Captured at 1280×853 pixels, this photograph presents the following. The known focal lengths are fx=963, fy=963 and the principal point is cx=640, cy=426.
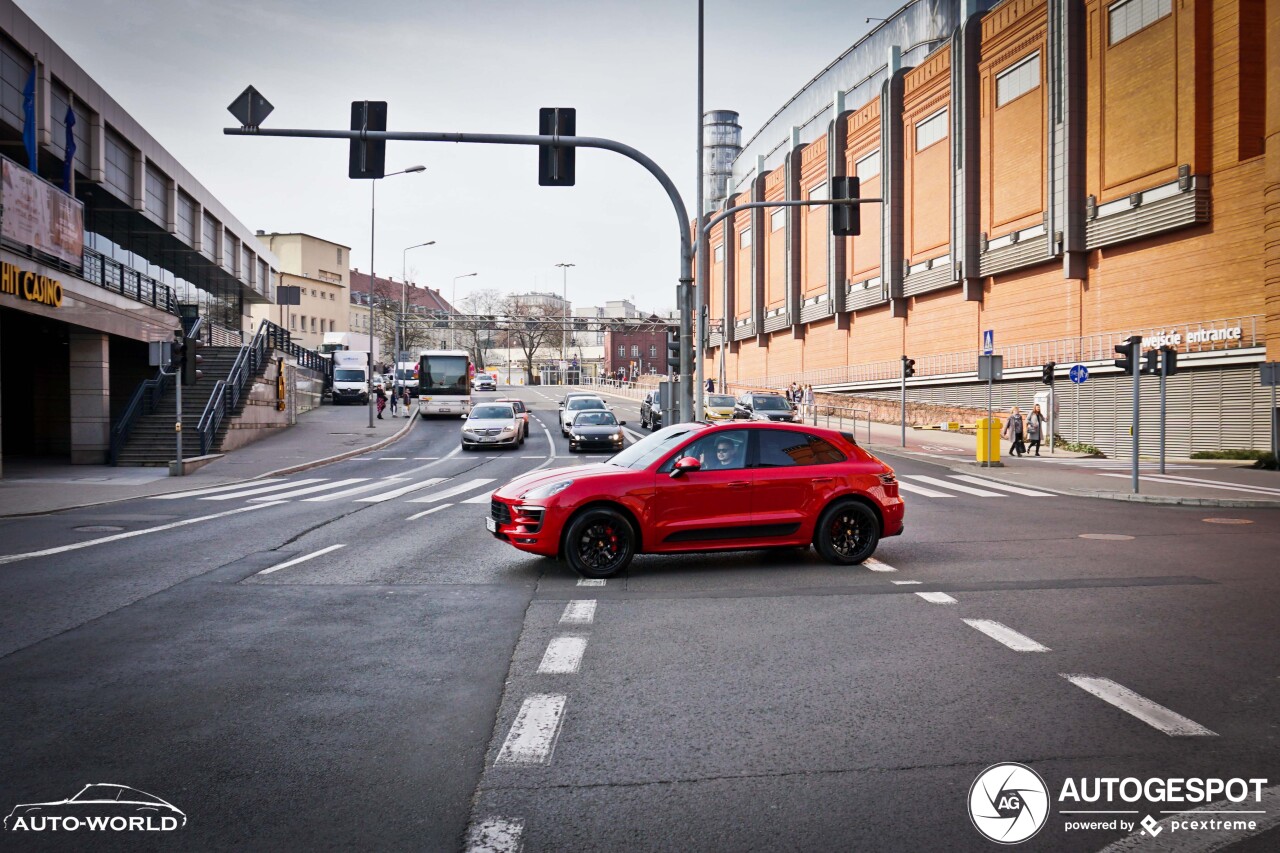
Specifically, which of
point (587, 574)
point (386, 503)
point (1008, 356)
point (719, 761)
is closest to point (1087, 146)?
point (1008, 356)

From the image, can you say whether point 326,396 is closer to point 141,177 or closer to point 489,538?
point 141,177

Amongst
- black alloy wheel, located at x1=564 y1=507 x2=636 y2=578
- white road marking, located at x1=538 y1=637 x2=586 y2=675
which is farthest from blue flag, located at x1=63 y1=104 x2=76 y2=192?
white road marking, located at x1=538 y1=637 x2=586 y2=675

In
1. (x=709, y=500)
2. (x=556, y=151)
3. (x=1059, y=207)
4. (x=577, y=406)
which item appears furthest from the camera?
(x=1059, y=207)

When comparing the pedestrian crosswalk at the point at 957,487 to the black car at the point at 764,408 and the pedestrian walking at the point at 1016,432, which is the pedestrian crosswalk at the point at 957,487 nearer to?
the pedestrian walking at the point at 1016,432

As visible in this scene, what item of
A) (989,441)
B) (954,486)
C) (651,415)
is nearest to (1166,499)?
(954,486)

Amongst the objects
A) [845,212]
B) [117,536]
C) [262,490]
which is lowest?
[262,490]

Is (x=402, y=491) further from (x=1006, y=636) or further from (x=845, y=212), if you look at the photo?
(x=1006, y=636)

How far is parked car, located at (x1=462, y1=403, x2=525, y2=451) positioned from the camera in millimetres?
33938

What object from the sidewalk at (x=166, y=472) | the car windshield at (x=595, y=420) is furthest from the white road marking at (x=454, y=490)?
the car windshield at (x=595, y=420)

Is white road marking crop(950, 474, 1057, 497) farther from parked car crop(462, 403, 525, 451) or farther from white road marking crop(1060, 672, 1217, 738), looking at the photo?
parked car crop(462, 403, 525, 451)

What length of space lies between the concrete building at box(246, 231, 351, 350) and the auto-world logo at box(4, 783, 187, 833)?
92.3m

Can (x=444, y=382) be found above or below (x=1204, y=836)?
above

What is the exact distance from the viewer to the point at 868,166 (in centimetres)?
5519

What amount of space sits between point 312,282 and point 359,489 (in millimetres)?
82306
